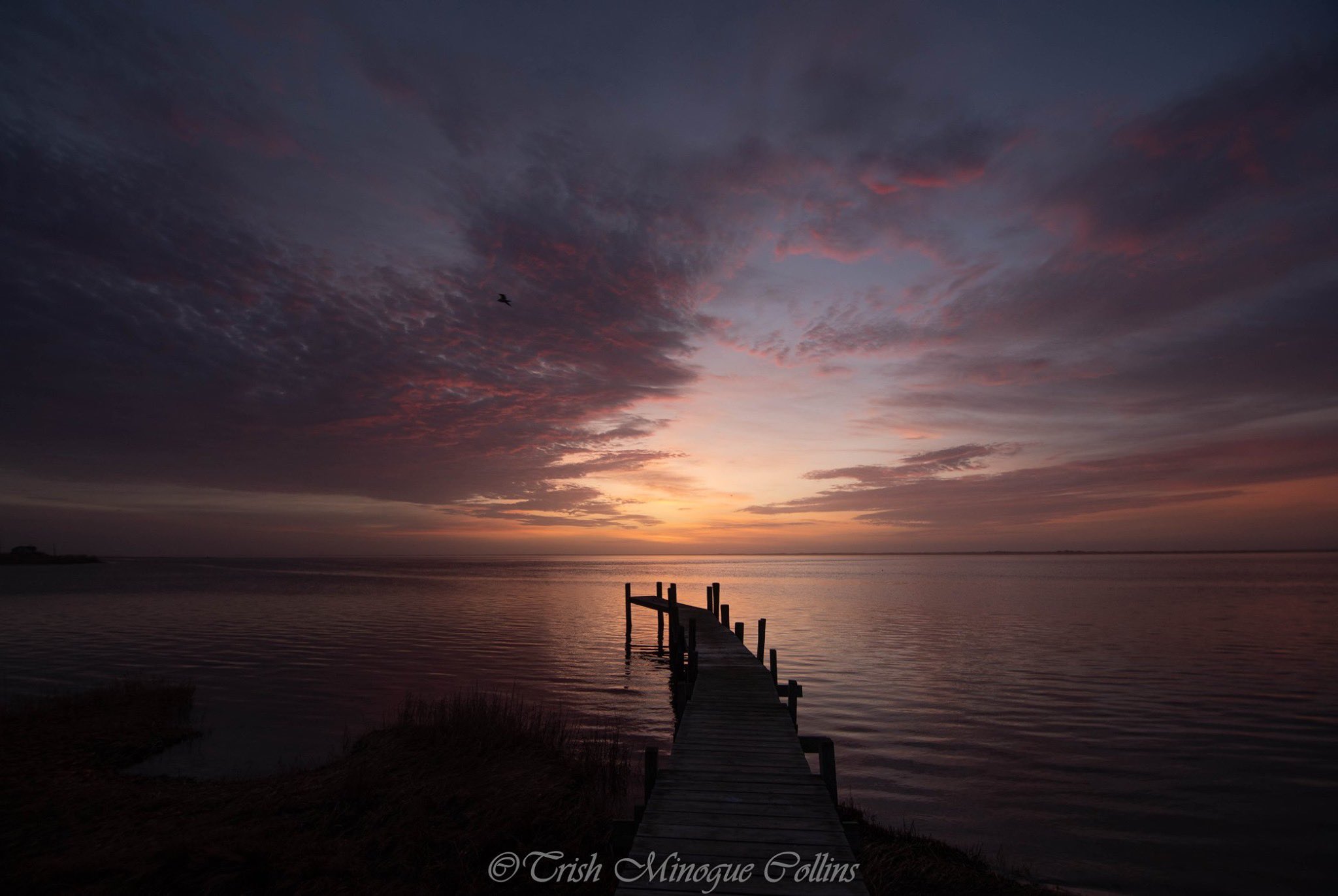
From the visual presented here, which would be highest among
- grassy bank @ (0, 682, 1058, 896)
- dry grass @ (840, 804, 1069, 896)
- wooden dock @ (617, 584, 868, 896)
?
wooden dock @ (617, 584, 868, 896)

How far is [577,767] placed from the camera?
12141 mm

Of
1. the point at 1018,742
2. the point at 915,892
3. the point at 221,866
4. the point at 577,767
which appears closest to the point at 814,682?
the point at 1018,742

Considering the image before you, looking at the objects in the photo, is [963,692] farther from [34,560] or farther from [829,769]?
[34,560]

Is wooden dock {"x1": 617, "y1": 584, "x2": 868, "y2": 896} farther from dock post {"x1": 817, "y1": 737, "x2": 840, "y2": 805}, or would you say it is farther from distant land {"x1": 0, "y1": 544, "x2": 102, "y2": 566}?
distant land {"x1": 0, "y1": 544, "x2": 102, "y2": 566}

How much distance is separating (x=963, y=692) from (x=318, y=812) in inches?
709

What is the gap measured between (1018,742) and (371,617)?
124 ft

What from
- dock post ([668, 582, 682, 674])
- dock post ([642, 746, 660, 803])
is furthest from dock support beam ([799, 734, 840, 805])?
dock post ([668, 582, 682, 674])

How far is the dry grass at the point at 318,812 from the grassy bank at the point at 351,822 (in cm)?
3

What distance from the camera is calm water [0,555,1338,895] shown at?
10.9 meters

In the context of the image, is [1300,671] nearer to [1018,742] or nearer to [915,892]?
[1018,742]

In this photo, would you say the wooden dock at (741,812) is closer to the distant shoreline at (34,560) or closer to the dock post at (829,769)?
the dock post at (829,769)

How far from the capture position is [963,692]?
67.5ft

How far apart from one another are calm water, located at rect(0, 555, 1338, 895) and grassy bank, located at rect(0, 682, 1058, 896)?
1.90 m

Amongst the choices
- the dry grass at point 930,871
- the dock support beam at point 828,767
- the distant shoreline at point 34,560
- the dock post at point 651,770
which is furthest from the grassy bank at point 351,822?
the distant shoreline at point 34,560
